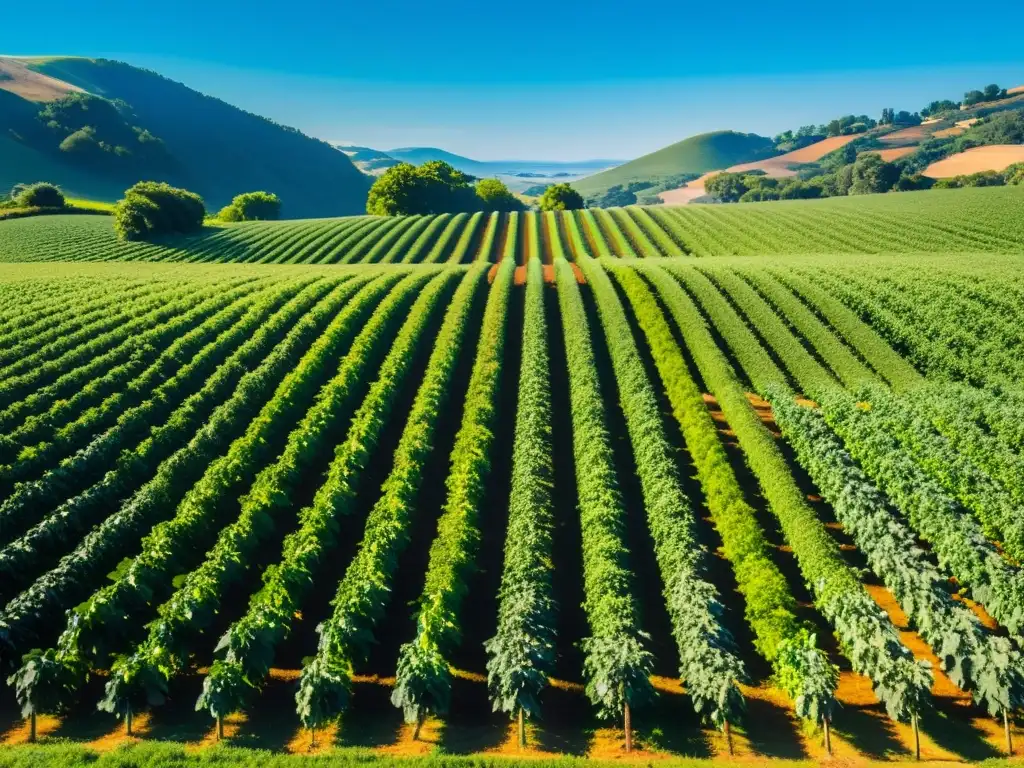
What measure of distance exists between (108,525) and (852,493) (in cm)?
2698

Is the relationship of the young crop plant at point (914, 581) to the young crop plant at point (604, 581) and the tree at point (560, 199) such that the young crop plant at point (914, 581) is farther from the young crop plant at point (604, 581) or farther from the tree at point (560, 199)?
the tree at point (560, 199)

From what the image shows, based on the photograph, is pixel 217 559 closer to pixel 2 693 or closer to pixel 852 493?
pixel 2 693

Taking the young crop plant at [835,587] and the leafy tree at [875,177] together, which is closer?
the young crop plant at [835,587]

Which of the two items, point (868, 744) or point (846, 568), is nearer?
point (868, 744)

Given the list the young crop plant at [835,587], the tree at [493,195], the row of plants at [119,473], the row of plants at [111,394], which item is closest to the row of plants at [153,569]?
the row of plants at [119,473]

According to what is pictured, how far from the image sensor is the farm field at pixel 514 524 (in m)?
14.9

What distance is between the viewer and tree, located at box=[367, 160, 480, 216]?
9888 cm

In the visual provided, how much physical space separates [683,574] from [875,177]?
131 meters

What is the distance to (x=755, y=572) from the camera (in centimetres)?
1847

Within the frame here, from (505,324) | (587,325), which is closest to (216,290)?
(505,324)

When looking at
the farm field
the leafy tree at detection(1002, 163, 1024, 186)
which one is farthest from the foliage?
the leafy tree at detection(1002, 163, 1024, 186)

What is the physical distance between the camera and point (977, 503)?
21516mm

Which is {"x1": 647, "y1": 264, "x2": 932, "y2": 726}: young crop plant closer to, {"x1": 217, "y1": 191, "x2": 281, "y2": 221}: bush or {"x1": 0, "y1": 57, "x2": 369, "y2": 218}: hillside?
{"x1": 217, "y1": 191, "x2": 281, "y2": 221}: bush

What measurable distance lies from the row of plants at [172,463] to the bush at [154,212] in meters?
43.9
